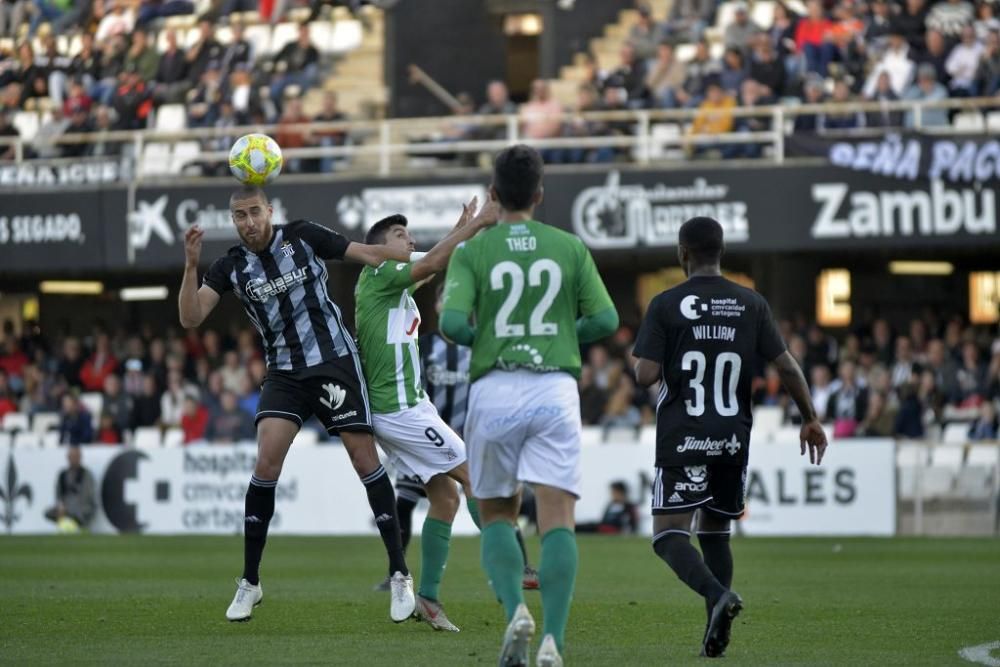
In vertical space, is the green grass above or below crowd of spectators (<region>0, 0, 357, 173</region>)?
below

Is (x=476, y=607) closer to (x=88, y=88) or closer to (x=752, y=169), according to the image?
(x=752, y=169)

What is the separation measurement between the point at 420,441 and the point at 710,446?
2147 millimetres

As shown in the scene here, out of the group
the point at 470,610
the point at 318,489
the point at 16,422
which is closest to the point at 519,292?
the point at 470,610

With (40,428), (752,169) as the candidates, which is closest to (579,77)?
(752,169)

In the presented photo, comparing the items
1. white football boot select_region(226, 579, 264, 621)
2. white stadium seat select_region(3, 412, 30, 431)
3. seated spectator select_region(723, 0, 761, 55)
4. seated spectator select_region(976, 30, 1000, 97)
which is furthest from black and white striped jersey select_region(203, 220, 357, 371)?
white stadium seat select_region(3, 412, 30, 431)

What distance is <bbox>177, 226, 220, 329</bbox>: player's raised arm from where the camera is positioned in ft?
29.9

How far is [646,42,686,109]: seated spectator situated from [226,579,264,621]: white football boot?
1662cm

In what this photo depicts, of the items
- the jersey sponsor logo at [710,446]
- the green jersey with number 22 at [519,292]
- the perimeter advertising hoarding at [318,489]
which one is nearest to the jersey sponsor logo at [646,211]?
the perimeter advertising hoarding at [318,489]

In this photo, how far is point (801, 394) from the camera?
8375mm

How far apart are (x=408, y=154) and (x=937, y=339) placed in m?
8.19

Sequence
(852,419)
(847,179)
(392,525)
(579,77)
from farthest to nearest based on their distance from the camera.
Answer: (579,77) → (847,179) → (852,419) → (392,525)

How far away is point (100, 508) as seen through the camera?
22812mm

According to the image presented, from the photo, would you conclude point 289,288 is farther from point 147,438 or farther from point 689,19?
point 689,19

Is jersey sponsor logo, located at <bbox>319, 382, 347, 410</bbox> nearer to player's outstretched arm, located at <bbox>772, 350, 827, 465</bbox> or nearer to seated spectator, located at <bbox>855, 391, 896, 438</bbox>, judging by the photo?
player's outstretched arm, located at <bbox>772, 350, 827, 465</bbox>
